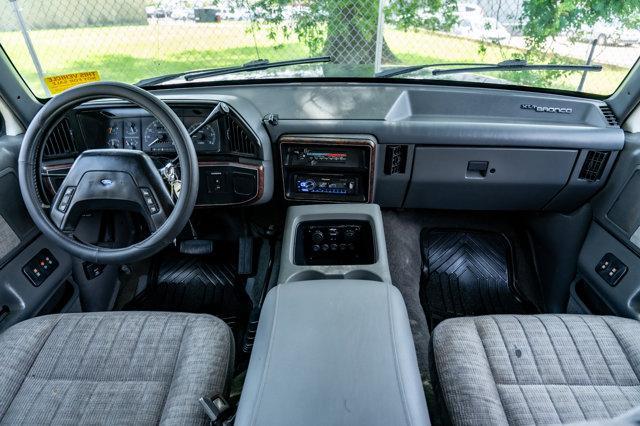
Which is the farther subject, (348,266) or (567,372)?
(348,266)

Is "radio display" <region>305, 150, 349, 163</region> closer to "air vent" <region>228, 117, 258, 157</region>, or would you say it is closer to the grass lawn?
"air vent" <region>228, 117, 258, 157</region>

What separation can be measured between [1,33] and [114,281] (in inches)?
48.9

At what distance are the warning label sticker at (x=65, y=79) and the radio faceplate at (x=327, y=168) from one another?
93 cm

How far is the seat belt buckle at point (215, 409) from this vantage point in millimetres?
1114

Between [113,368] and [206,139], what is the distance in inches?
39.7

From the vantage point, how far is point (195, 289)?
7.88ft

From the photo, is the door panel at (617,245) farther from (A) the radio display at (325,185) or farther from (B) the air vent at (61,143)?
(B) the air vent at (61,143)

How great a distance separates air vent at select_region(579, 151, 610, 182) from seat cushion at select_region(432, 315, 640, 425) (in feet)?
2.62

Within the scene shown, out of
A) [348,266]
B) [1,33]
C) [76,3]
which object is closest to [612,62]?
[348,266]

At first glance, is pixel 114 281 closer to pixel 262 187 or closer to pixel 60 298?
pixel 60 298

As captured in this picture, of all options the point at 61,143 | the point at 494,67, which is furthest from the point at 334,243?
the point at 61,143

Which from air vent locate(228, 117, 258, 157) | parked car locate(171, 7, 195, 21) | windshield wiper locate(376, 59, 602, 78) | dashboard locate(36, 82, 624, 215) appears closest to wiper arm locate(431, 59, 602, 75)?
windshield wiper locate(376, 59, 602, 78)

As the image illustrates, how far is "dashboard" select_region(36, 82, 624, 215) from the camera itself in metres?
1.87

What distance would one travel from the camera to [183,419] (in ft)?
3.71
